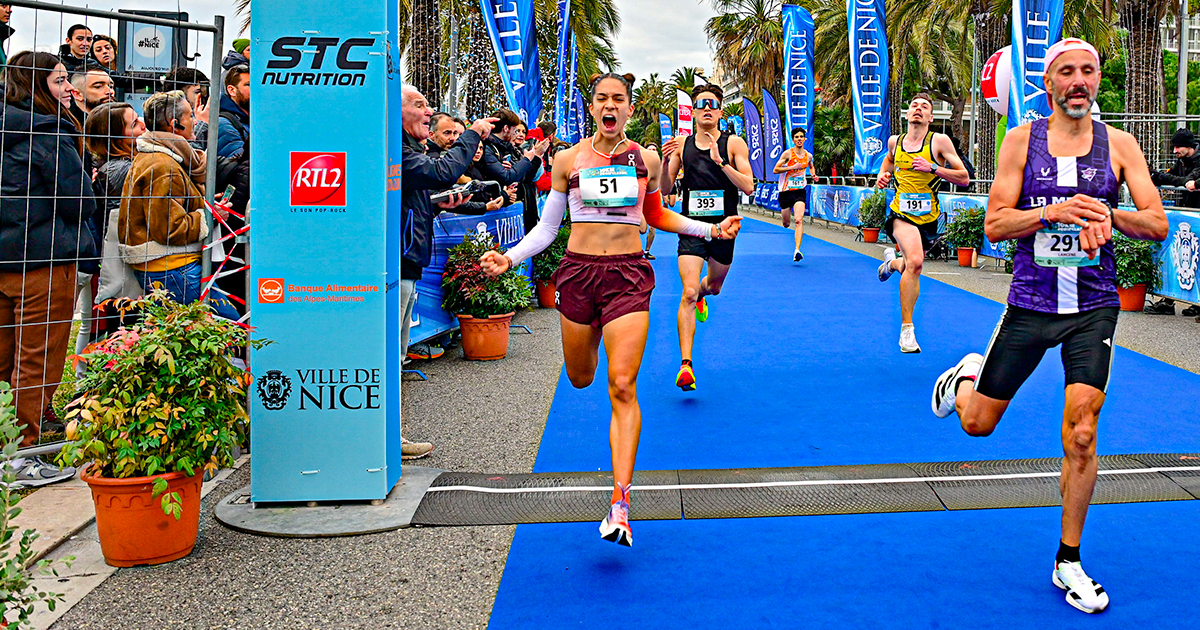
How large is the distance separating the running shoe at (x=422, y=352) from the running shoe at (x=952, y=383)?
5307 millimetres

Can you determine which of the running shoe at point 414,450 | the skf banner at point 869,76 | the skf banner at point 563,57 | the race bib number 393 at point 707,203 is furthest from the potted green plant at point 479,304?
the skf banner at point 869,76

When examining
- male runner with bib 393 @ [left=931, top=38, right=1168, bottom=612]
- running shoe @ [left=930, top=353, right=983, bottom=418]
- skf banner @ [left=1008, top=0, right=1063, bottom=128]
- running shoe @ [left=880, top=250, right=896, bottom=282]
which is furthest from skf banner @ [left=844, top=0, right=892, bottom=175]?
male runner with bib 393 @ [left=931, top=38, right=1168, bottom=612]

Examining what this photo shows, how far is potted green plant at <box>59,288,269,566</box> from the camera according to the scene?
4109 millimetres

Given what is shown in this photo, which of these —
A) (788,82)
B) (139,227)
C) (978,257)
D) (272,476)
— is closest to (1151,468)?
(272,476)

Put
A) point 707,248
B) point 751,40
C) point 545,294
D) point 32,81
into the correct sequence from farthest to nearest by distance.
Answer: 1. point 751,40
2. point 545,294
3. point 707,248
4. point 32,81

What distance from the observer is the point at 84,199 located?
564 centimetres

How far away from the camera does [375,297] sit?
16.0 feet

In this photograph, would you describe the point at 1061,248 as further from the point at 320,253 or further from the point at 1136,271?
the point at 1136,271

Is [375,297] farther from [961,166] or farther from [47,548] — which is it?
[961,166]

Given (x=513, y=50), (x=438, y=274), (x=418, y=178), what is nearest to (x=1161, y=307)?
(x=438, y=274)

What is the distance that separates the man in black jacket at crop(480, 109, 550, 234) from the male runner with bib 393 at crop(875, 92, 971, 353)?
3.30m

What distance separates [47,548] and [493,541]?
1.88 meters

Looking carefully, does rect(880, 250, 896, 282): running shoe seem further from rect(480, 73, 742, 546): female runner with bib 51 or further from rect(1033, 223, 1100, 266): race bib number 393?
rect(1033, 223, 1100, 266): race bib number 393

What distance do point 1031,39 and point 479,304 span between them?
905 centimetres
